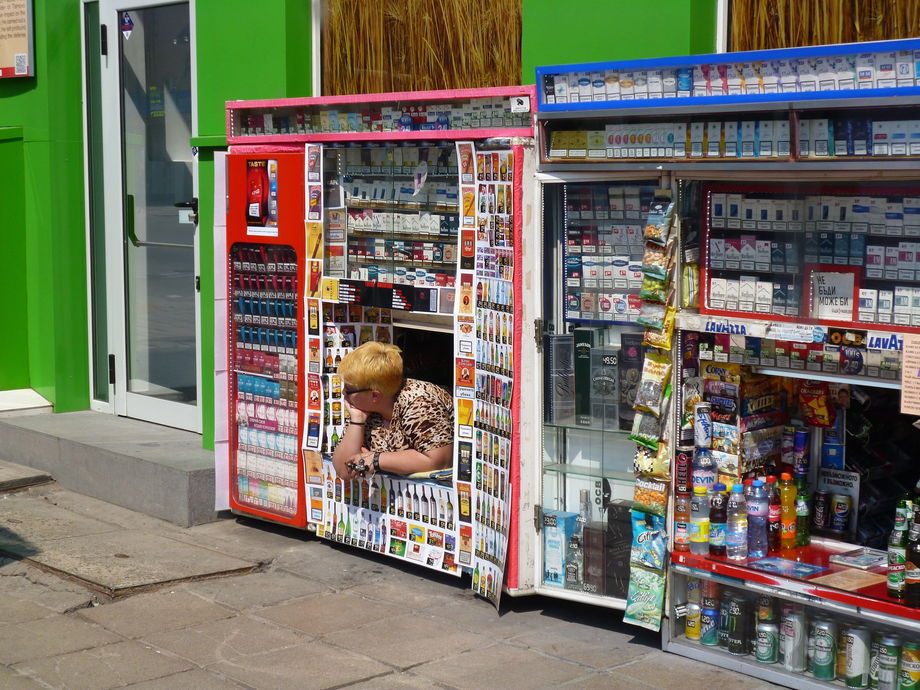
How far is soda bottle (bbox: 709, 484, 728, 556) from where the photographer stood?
5.13 metres

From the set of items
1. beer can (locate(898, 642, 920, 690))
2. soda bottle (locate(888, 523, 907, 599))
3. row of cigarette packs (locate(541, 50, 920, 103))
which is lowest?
beer can (locate(898, 642, 920, 690))

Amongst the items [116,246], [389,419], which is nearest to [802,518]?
[389,419]

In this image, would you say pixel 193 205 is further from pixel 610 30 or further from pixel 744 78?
pixel 744 78

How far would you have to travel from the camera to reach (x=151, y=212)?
8.79 meters

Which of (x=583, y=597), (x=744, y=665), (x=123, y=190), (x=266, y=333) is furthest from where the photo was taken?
(x=123, y=190)

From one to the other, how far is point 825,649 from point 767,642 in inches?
10.0

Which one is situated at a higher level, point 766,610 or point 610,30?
point 610,30

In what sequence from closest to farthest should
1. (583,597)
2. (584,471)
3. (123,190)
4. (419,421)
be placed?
(583,597)
(584,471)
(419,421)
(123,190)

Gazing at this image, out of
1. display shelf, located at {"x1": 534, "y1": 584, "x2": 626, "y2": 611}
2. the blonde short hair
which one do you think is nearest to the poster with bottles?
display shelf, located at {"x1": 534, "y1": 584, "x2": 626, "y2": 611}

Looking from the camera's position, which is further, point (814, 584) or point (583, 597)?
point (583, 597)

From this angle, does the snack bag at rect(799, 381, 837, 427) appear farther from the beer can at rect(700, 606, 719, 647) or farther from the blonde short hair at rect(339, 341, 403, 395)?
the blonde short hair at rect(339, 341, 403, 395)

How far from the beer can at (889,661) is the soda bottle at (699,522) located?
83 centimetres

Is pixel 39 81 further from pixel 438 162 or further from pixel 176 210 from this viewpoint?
pixel 438 162

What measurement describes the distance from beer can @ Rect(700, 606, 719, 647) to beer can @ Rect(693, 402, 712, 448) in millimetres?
721
